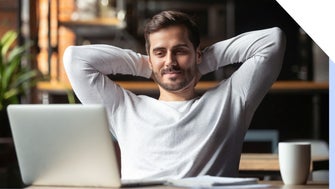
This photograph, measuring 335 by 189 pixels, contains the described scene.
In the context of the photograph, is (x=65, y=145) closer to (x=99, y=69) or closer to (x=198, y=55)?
(x=99, y=69)

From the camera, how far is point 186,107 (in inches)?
112

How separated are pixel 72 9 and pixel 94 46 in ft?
13.1

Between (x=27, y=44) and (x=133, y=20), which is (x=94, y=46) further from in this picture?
(x=133, y=20)

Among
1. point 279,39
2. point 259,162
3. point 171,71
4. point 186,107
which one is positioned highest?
point 279,39

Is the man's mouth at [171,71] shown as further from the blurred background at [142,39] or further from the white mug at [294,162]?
the white mug at [294,162]

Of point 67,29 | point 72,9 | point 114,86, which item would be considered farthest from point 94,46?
point 72,9

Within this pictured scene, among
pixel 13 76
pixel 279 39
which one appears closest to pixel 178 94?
pixel 279 39

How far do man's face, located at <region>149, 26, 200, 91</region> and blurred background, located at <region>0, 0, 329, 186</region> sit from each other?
0.06 m

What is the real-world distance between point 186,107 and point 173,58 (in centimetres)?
18

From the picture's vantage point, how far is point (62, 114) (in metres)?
2.39

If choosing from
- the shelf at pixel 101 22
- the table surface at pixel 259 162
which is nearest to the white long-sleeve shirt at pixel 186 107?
the table surface at pixel 259 162

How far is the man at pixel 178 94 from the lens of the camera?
2799 millimetres

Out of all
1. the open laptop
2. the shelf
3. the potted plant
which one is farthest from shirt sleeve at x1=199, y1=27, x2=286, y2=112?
the shelf

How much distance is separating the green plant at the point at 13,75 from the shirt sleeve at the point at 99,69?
90.0 inches
